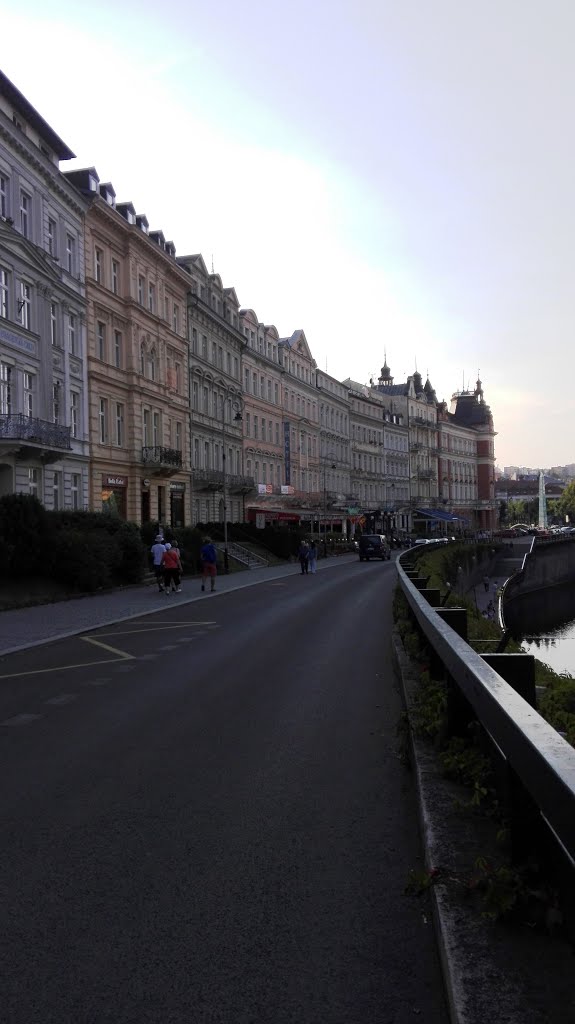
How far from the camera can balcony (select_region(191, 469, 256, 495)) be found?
54719mm

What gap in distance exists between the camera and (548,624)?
187 ft

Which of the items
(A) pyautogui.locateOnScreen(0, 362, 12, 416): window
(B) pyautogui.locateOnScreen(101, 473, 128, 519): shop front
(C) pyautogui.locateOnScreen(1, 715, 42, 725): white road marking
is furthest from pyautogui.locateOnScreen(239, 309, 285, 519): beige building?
(C) pyautogui.locateOnScreen(1, 715, 42, 725): white road marking

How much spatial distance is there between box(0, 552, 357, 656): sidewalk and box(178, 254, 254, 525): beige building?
76.3ft

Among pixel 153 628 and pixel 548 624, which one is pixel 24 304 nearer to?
pixel 153 628

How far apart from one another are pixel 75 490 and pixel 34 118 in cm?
1421

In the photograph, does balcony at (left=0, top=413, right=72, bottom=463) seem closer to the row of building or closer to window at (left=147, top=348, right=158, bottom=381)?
the row of building

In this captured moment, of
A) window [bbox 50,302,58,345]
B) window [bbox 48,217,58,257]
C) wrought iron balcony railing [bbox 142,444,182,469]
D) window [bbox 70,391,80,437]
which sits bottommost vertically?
wrought iron balcony railing [bbox 142,444,182,469]

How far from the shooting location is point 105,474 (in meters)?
41.6

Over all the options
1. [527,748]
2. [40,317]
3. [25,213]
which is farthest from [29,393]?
[527,748]

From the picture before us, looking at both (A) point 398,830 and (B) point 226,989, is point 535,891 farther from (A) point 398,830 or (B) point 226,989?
(A) point 398,830

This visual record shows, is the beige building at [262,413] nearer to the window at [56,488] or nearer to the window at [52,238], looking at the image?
the window at [52,238]

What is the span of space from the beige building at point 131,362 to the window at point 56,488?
3.58 m

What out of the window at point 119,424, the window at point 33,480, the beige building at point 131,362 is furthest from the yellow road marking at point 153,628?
the window at point 119,424

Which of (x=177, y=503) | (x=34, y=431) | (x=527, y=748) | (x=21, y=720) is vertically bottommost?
(x=21, y=720)
